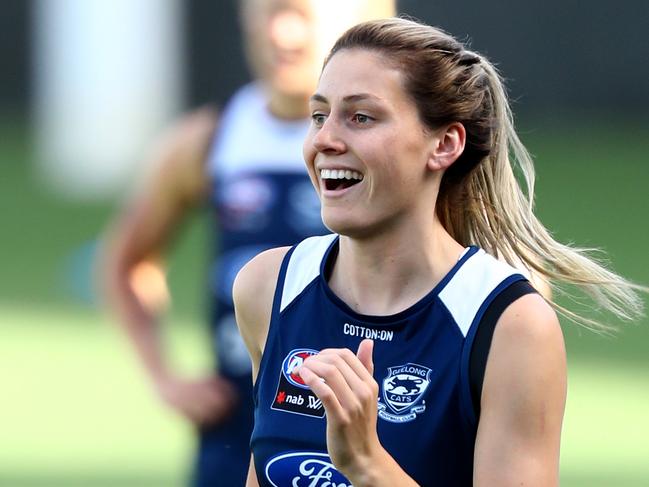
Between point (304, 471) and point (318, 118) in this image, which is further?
point (318, 118)

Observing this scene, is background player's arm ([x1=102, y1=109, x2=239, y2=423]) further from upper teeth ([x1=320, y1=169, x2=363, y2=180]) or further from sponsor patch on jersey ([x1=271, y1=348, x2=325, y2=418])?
upper teeth ([x1=320, y1=169, x2=363, y2=180])

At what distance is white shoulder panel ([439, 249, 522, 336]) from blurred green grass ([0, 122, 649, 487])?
9.96ft

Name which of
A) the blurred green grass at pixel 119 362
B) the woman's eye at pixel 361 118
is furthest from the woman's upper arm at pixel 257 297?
the blurred green grass at pixel 119 362

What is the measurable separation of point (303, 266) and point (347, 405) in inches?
20.3

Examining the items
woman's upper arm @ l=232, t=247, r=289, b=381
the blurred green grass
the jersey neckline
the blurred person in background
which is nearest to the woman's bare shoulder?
woman's upper arm @ l=232, t=247, r=289, b=381

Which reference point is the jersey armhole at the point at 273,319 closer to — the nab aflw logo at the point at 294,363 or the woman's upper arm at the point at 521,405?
the nab aflw logo at the point at 294,363

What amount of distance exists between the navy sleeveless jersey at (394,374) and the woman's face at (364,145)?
6.5 inches

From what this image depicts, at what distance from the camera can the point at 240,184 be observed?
4172 mm

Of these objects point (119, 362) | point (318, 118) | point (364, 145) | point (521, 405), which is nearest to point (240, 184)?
point (318, 118)

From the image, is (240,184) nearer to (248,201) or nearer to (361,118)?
(248,201)

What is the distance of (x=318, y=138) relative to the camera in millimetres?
2617

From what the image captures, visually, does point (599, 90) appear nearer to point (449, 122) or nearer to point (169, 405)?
point (169, 405)

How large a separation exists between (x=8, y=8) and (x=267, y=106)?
469 inches

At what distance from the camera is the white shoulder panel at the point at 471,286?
8.26 ft
